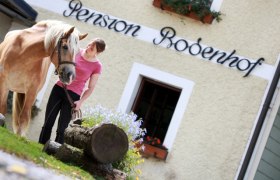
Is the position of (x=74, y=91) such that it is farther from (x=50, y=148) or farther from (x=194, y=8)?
(x=194, y=8)

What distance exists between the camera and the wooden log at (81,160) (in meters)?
5.59

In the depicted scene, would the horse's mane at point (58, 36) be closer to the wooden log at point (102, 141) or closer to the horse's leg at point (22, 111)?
the horse's leg at point (22, 111)

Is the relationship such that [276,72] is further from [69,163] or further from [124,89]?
[69,163]

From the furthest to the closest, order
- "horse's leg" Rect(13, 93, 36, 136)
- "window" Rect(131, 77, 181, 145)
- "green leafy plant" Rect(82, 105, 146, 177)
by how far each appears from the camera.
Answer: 1. "window" Rect(131, 77, 181, 145)
2. "green leafy plant" Rect(82, 105, 146, 177)
3. "horse's leg" Rect(13, 93, 36, 136)

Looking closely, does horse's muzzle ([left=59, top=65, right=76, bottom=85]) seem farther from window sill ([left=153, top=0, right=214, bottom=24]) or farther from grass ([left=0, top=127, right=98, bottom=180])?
window sill ([left=153, top=0, right=214, bottom=24])

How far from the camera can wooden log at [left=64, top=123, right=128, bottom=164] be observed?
5.68 metres

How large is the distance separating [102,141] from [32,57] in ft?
3.57

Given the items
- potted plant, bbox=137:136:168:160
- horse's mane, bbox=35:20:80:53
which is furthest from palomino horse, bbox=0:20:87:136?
potted plant, bbox=137:136:168:160

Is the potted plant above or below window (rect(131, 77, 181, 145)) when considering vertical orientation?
below

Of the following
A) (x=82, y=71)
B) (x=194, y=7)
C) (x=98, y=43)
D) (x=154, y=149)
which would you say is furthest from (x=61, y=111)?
(x=194, y=7)

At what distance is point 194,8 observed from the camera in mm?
9547

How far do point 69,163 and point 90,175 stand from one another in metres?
0.33

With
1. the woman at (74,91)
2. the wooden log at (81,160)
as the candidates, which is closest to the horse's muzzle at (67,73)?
the wooden log at (81,160)

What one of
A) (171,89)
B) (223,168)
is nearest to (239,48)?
(171,89)
